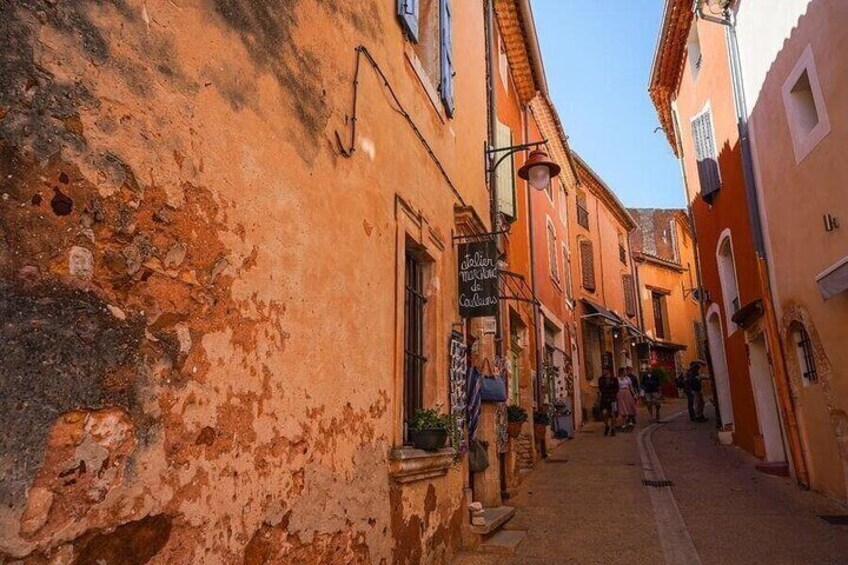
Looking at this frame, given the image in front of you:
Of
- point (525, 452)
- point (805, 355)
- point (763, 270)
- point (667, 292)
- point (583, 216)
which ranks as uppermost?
point (583, 216)

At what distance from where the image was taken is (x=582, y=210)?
21328mm

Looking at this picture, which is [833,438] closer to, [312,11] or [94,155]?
[312,11]

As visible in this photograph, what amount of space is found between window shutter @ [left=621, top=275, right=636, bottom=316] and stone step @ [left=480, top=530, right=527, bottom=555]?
68.6 ft

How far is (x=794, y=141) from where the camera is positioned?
7918mm

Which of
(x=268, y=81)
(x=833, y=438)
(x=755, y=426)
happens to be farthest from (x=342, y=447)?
(x=755, y=426)

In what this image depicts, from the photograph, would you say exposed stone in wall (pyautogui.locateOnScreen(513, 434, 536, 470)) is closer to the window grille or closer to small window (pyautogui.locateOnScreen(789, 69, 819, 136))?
the window grille

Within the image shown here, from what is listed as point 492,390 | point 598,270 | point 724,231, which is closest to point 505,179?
point 492,390

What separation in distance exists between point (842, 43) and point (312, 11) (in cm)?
595

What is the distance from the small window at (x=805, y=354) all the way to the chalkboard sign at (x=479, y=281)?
4.71 metres

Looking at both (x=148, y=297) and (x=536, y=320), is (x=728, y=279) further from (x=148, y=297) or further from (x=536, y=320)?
(x=148, y=297)

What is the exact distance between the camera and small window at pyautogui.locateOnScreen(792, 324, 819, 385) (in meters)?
8.17

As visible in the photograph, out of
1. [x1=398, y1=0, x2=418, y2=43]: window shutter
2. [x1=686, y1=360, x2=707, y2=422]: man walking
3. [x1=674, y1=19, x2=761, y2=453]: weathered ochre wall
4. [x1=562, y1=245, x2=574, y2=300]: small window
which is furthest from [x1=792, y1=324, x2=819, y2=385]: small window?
[x1=562, y1=245, x2=574, y2=300]: small window

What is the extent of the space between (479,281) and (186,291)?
14.7 feet

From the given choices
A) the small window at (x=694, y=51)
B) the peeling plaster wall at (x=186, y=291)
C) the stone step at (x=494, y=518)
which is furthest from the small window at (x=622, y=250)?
the peeling plaster wall at (x=186, y=291)
